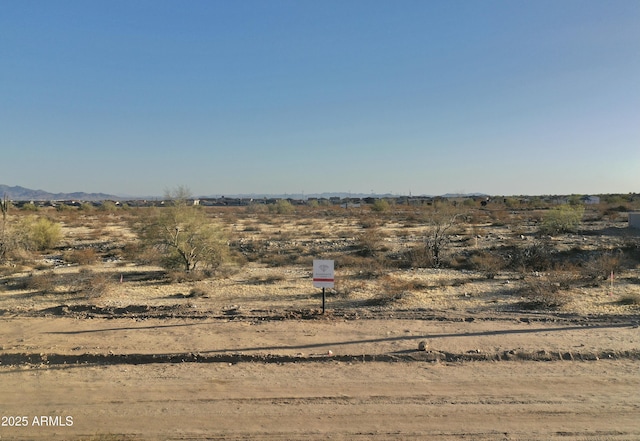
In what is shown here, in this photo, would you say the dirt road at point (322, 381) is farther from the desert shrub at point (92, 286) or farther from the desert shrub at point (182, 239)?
the desert shrub at point (182, 239)

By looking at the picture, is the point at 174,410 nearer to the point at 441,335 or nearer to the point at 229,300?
the point at 441,335

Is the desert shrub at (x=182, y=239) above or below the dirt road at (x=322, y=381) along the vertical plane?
above

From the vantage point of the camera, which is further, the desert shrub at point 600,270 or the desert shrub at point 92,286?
the desert shrub at point 600,270

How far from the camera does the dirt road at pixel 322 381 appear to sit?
20.6 ft

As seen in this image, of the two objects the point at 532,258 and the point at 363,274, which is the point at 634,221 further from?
the point at 363,274

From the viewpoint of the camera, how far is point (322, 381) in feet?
25.3

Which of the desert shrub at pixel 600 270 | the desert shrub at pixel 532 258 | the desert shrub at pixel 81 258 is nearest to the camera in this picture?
the desert shrub at pixel 600 270

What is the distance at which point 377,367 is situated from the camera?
329 inches

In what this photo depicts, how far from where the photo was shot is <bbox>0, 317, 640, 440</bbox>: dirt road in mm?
6289

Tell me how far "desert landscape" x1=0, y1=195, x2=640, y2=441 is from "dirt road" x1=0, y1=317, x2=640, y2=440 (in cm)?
4

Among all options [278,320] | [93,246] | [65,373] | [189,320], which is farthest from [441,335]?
[93,246]

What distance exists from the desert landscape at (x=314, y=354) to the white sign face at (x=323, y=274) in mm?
892

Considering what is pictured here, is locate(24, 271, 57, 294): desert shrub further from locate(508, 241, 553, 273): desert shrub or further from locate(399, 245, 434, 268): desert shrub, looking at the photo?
locate(508, 241, 553, 273): desert shrub

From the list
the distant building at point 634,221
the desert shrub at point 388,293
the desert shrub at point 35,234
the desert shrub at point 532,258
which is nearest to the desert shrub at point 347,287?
the desert shrub at point 388,293
